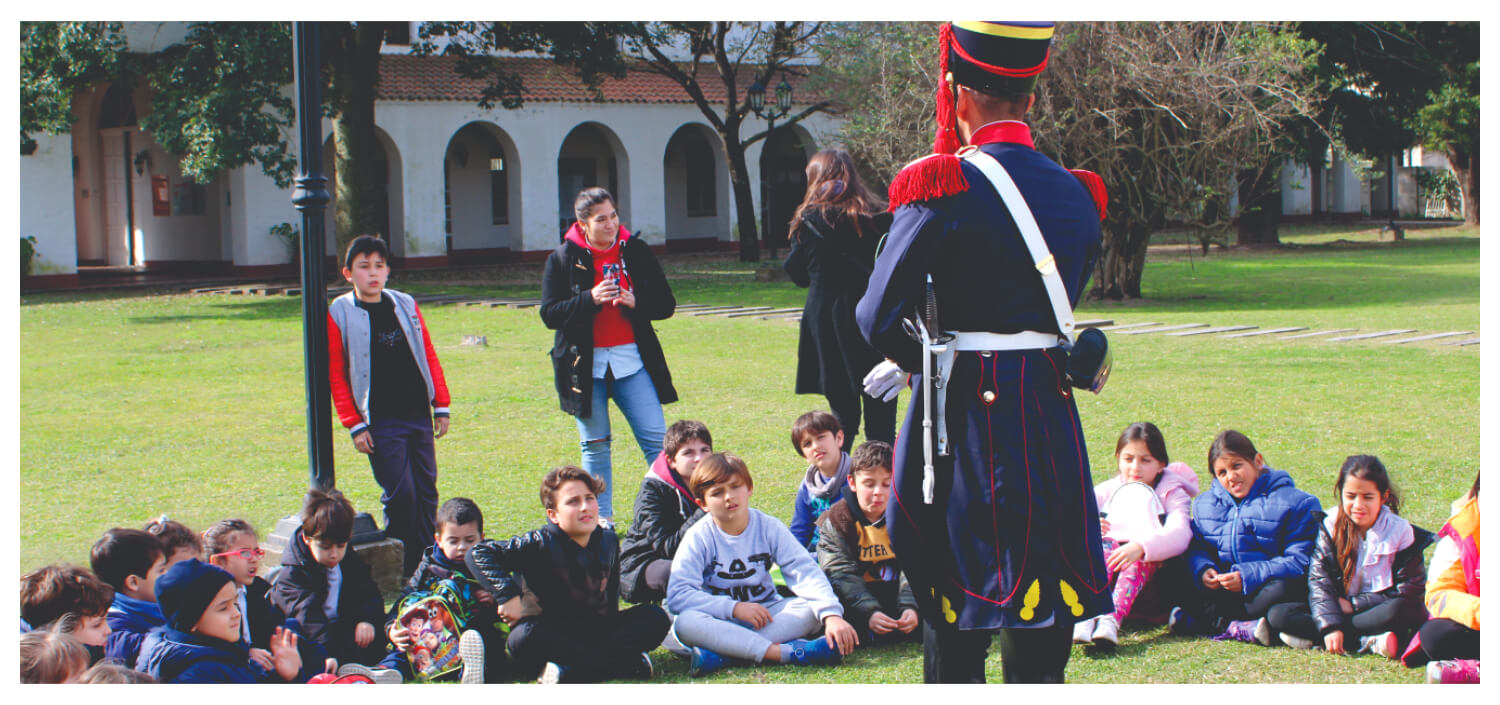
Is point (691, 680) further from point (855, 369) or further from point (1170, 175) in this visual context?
point (1170, 175)

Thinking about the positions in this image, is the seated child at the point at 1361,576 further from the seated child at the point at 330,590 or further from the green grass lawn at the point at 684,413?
the seated child at the point at 330,590

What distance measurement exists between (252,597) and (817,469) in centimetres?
235

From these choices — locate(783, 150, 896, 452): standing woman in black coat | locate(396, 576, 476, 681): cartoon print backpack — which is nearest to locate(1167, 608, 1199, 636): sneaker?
locate(783, 150, 896, 452): standing woman in black coat

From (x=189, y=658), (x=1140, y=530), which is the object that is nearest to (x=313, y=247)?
(x=189, y=658)

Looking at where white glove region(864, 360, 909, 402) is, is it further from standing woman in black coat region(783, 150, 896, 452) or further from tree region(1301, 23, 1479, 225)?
tree region(1301, 23, 1479, 225)

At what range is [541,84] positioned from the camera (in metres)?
30.8

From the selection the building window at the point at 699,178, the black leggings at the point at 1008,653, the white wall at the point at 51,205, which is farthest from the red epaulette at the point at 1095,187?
the building window at the point at 699,178

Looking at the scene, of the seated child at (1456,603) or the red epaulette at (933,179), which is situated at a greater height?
the red epaulette at (933,179)

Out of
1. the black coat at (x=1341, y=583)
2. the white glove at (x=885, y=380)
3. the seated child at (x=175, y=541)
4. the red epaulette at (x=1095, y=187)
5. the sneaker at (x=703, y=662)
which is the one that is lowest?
the sneaker at (x=703, y=662)

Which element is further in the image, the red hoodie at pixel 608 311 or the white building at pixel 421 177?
the white building at pixel 421 177

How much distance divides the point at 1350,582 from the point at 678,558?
2.36 m

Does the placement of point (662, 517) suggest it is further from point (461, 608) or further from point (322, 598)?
point (322, 598)

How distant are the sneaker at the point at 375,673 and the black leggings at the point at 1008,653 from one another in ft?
6.47

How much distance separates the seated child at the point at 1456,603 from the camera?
4.39 meters
